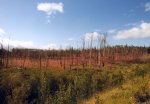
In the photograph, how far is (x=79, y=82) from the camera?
96.2ft

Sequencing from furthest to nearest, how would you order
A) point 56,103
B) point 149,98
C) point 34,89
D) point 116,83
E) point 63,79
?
point 63,79 → point 116,83 → point 34,89 → point 56,103 → point 149,98

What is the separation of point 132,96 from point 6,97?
14.3 meters

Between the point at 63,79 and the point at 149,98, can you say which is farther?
the point at 63,79

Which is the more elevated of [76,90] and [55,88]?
[76,90]

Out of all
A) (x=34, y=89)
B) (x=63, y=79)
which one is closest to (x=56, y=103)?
(x=34, y=89)

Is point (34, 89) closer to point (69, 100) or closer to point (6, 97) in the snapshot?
point (6, 97)

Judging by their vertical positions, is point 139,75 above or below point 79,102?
above

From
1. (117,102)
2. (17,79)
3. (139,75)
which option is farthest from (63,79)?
(117,102)

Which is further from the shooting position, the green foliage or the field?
the green foliage

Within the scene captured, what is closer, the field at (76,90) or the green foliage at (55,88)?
the field at (76,90)

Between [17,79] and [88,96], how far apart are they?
11023 mm

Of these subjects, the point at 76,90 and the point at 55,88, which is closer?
the point at 76,90

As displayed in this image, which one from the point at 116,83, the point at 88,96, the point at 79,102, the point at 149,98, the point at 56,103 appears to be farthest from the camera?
the point at 116,83

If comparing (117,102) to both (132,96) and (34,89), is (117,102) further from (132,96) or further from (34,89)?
(34,89)
